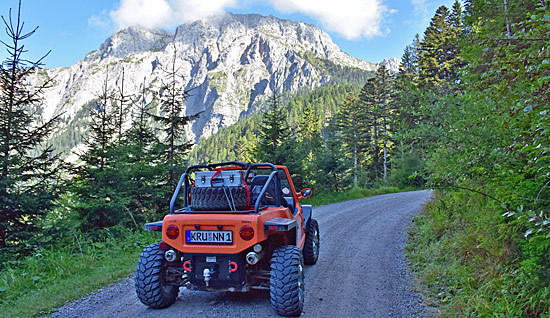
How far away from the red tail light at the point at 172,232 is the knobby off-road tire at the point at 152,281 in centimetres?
36

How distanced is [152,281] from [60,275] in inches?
129

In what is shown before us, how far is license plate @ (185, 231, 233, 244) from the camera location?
3.82 meters

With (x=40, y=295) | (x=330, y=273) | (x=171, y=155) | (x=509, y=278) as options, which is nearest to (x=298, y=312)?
(x=330, y=273)

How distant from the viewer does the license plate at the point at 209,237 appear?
3.82 m

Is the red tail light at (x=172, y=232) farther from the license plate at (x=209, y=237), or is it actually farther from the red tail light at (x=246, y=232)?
the red tail light at (x=246, y=232)

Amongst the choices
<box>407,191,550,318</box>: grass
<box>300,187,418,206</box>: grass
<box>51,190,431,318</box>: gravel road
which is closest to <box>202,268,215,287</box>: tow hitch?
<box>51,190,431,318</box>: gravel road

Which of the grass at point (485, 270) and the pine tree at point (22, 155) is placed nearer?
the grass at point (485, 270)

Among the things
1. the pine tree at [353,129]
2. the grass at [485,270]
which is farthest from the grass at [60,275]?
the pine tree at [353,129]

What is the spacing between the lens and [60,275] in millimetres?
6004

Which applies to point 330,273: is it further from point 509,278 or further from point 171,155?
point 171,155

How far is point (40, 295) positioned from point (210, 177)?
11.3 feet

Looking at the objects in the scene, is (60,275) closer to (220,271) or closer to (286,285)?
(220,271)

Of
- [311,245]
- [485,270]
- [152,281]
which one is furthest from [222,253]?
[485,270]

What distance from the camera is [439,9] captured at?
30703 millimetres
